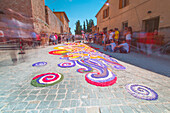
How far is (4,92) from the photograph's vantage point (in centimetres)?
181

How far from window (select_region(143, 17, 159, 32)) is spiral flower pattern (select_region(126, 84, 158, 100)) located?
7.15 m

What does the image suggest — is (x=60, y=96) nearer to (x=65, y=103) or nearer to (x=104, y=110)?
(x=65, y=103)

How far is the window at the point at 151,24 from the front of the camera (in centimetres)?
673

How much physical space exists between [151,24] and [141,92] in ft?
25.7

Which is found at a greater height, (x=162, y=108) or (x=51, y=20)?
(x=51, y=20)

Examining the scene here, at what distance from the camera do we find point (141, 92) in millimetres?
1818

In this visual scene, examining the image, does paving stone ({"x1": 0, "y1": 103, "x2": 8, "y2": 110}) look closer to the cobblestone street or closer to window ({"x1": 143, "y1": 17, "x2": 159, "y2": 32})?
the cobblestone street

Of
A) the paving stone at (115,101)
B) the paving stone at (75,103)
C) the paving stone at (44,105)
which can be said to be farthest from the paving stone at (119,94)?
the paving stone at (44,105)

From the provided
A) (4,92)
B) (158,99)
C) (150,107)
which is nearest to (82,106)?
(150,107)

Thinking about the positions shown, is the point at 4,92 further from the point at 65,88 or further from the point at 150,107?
the point at 150,107

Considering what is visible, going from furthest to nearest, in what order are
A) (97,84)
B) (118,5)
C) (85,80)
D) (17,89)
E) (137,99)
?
(118,5), (85,80), (97,84), (17,89), (137,99)

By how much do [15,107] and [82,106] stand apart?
1.13 m

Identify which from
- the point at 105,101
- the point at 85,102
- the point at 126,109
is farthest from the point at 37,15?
the point at 126,109

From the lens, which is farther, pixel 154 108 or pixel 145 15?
pixel 145 15
